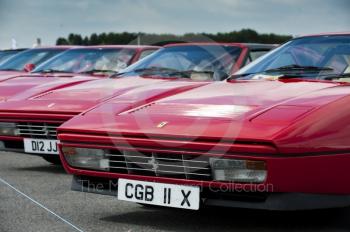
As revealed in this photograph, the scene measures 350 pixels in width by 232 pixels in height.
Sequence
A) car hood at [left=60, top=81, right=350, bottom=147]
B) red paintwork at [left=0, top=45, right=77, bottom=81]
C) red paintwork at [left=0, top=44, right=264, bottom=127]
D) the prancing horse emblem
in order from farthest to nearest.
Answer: red paintwork at [left=0, top=45, right=77, bottom=81]
red paintwork at [left=0, top=44, right=264, bottom=127]
the prancing horse emblem
car hood at [left=60, top=81, right=350, bottom=147]

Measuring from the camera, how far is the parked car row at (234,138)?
376 centimetres

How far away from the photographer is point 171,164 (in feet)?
13.2

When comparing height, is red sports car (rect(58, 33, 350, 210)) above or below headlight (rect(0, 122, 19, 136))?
above

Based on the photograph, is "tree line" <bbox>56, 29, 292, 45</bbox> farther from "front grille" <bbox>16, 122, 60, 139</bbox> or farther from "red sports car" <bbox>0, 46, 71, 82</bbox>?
"front grille" <bbox>16, 122, 60, 139</bbox>

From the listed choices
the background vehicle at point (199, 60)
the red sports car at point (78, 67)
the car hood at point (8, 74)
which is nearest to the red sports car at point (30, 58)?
the car hood at point (8, 74)

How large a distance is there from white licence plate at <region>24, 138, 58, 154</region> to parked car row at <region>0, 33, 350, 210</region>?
4.21 ft

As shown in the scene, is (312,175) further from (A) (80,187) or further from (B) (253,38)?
(B) (253,38)

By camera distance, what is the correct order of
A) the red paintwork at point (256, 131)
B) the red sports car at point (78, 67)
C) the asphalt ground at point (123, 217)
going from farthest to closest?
the red sports car at point (78, 67) → the asphalt ground at point (123, 217) → the red paintwork at point (256, 131)

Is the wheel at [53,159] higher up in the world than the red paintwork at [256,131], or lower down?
lower down

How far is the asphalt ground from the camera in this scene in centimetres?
427

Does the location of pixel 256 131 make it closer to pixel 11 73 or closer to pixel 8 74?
pixel 8 74

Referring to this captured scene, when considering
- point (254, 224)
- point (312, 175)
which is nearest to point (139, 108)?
point (254, 224)

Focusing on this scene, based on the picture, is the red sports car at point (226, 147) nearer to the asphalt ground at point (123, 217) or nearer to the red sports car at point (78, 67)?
the asphalt ground at point (123, 217)

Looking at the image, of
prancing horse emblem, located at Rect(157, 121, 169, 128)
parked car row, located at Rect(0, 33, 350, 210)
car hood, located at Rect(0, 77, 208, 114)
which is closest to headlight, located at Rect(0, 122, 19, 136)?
car hood, located at Rect(0, 77, 208, 114)
